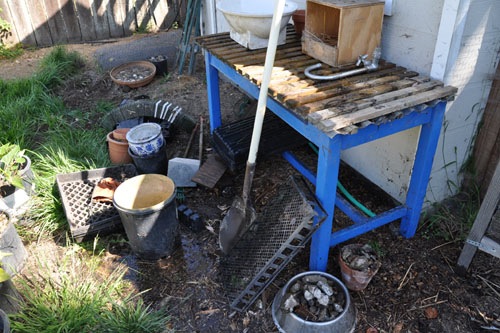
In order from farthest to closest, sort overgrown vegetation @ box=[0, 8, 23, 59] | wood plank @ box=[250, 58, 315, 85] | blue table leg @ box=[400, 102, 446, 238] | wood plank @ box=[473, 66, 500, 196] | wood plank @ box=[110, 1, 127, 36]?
wood plank @ box=[110, 1, 127, 36] → overgrown vegetation @ box=[0, 8, 23, 59] → wood plank @ box=[473, 66, 500, 196] → wood plank @ box=[250, 58, 315, 85] → blue table leg @ box=[400, 102, 446, 238]

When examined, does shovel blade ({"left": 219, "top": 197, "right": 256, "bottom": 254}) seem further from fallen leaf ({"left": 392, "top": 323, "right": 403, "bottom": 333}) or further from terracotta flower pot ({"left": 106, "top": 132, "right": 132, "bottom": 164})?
terracotta flower pot ({"left": 106, "top": 132, "right": 132, "bottom": 164})

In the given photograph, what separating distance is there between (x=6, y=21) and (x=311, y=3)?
6.13 meters

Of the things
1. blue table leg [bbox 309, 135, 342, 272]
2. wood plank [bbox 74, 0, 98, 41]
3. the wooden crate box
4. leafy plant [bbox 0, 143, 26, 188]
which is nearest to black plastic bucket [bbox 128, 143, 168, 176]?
leafy plant [bbox 0, 143, 26, 188]

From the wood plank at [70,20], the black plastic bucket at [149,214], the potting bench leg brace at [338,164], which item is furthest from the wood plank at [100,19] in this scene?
the black plastic bucket at [149,214]

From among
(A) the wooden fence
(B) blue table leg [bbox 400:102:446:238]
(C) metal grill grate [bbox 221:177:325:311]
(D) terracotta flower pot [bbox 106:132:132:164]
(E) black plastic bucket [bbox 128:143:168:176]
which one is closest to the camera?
(C) metal grill grate [bbox 221:177:325:311]

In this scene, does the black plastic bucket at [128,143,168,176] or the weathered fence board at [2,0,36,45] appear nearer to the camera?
the black plastic bucket at [128,143,168,176]

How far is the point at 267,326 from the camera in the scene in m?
2.34

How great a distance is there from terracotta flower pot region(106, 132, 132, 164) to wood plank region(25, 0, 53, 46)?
438cm

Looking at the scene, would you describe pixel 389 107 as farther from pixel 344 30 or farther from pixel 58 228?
pixel 58 228

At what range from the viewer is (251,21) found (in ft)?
8.69

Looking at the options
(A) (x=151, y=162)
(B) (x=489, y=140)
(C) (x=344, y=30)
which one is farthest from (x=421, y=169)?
(A) (x=151, y=162)

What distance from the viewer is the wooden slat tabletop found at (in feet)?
6.46

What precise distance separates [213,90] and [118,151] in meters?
1.05

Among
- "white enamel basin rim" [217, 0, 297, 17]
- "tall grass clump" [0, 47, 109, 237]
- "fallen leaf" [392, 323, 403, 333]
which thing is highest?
"white enamel basin rim" [217, 0, 297, 17]
